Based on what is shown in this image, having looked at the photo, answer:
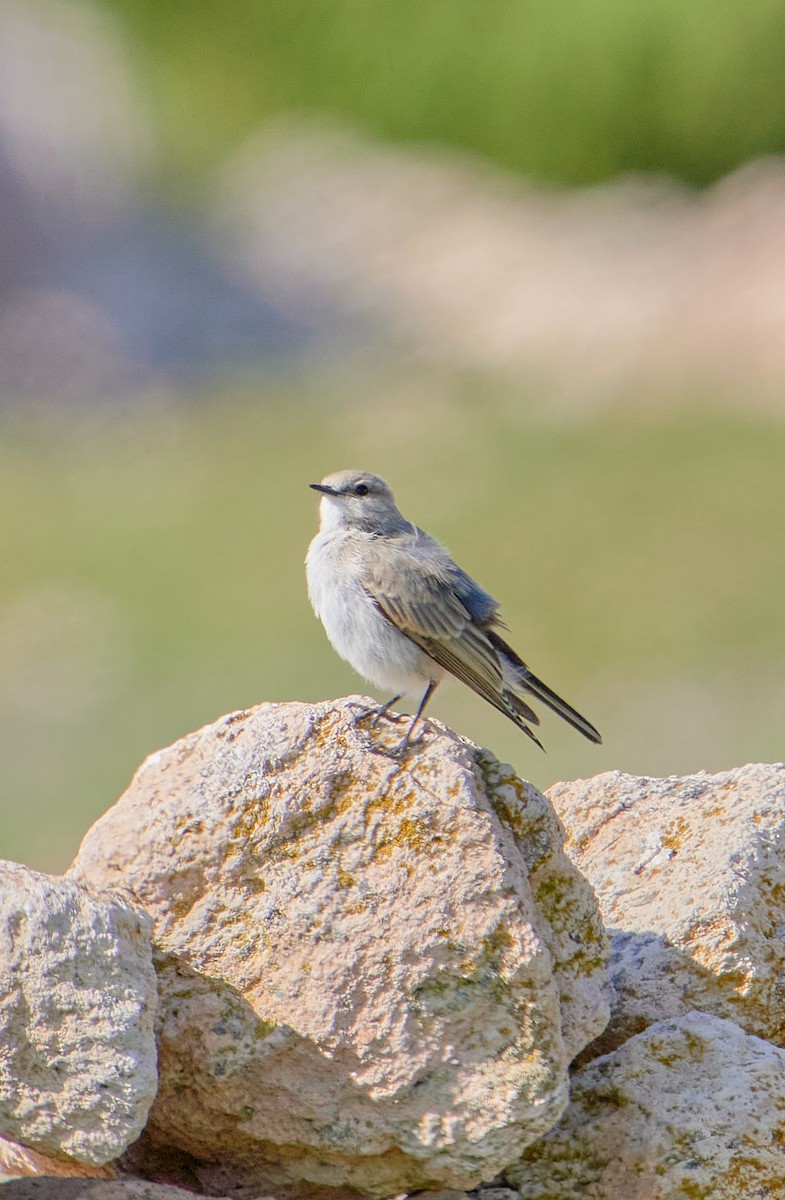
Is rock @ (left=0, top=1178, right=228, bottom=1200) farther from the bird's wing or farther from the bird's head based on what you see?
the bird's head

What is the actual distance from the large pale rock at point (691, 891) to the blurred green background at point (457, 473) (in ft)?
30.8

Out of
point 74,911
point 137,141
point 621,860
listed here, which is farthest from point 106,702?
point 137,141

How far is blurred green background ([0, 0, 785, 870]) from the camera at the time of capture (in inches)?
762

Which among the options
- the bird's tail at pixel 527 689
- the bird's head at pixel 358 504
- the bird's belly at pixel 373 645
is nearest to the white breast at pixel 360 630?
the bird's belly at pixel 373 645

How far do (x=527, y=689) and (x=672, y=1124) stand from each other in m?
2.62

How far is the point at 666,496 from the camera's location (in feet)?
80.5

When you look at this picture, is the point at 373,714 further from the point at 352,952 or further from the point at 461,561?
the point at 461,561

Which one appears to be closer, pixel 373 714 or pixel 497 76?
pixel 373 714

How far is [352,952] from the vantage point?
5.29 meters

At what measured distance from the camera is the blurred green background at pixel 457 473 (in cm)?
1936

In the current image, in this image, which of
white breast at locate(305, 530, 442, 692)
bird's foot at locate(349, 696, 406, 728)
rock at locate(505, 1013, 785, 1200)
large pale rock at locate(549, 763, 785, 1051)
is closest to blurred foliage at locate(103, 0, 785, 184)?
white breast at locate(305, 530, 442, 692)

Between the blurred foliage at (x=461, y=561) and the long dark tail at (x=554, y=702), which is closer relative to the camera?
the long dark tail at (x=554, y=702)

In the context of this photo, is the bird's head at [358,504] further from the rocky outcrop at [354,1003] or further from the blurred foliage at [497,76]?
the blurred foliage at [497,76]

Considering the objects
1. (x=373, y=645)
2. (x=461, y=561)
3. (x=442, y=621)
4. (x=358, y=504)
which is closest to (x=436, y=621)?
(x=442, y=621)
